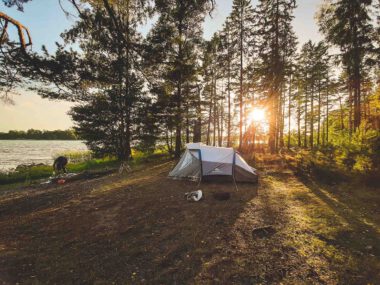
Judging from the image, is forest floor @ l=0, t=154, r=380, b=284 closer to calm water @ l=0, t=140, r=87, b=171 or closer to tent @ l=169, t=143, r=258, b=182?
tent @ l=169, t=143, r=258, b=182

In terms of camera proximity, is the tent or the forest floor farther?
the tent

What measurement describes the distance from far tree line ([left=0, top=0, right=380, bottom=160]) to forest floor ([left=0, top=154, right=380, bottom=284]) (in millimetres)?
3619

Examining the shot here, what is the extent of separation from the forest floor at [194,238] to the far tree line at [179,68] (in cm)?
362

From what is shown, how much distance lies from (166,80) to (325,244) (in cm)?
659

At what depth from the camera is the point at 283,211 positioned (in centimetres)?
657

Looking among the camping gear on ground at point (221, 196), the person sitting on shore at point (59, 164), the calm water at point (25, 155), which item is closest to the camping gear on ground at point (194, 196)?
the camping gear on ground at point (221, 196)

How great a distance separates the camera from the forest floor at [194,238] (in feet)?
12.4

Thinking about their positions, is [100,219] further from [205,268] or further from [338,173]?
[338,173]

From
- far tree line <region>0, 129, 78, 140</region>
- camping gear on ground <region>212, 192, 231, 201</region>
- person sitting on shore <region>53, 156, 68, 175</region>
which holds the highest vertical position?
far tree line <region>0, 129, 78, 140</region>

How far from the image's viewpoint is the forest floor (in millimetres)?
3777

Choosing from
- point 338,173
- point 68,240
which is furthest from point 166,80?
point 338,173

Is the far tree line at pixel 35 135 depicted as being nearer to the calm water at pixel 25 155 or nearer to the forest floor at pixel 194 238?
the calm water at pixel 25 155

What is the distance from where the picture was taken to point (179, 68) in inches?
294

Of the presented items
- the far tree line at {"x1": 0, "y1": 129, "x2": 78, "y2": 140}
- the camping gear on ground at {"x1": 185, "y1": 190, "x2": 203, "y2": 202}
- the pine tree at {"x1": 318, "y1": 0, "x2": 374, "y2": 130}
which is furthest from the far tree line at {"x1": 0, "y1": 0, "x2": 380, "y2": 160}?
the far tree line at {"x1": 0, "y1": 129, "x2": 78, "y2": 140}
